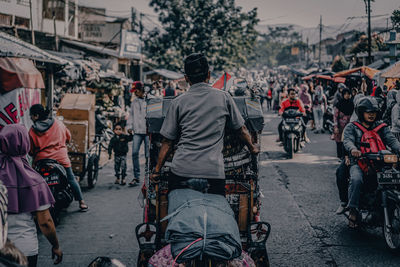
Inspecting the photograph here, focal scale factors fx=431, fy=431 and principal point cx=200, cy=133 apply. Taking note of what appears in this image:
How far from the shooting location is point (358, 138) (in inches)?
213

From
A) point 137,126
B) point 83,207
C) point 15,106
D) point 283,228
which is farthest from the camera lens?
point 137,126

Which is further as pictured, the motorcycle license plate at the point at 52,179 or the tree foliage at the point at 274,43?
the tree foliage at the point at 274,43

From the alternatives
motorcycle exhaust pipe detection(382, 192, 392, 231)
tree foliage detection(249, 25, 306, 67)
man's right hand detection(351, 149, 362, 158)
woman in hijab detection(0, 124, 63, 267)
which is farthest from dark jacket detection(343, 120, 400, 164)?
tree foliage detection(249, 25, 306, 67)

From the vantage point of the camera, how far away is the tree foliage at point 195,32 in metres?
33.0

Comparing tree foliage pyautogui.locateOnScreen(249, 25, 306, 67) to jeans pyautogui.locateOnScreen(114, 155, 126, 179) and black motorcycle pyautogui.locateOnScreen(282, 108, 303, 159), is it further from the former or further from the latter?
jeans pyautogui.locateOnScreen(114, 155, 126, 179)

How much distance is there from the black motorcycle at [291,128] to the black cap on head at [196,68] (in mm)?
8047

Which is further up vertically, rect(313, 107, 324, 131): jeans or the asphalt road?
rect(313, 107, 324, 131): jeans

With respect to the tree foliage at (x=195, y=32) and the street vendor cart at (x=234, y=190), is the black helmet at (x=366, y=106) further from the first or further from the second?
the tree foliage at (x=195, y=32)

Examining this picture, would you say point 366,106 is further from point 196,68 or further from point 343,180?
point 196,68

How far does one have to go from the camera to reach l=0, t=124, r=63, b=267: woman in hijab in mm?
3209

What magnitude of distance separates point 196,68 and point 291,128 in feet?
27.0

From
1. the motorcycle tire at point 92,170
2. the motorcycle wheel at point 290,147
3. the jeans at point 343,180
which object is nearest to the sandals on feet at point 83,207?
the motorcycle tire at point 92,170

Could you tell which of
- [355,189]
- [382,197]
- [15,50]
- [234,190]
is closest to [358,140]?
[355,189]

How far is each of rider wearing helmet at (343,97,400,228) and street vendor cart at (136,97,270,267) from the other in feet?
5.76
